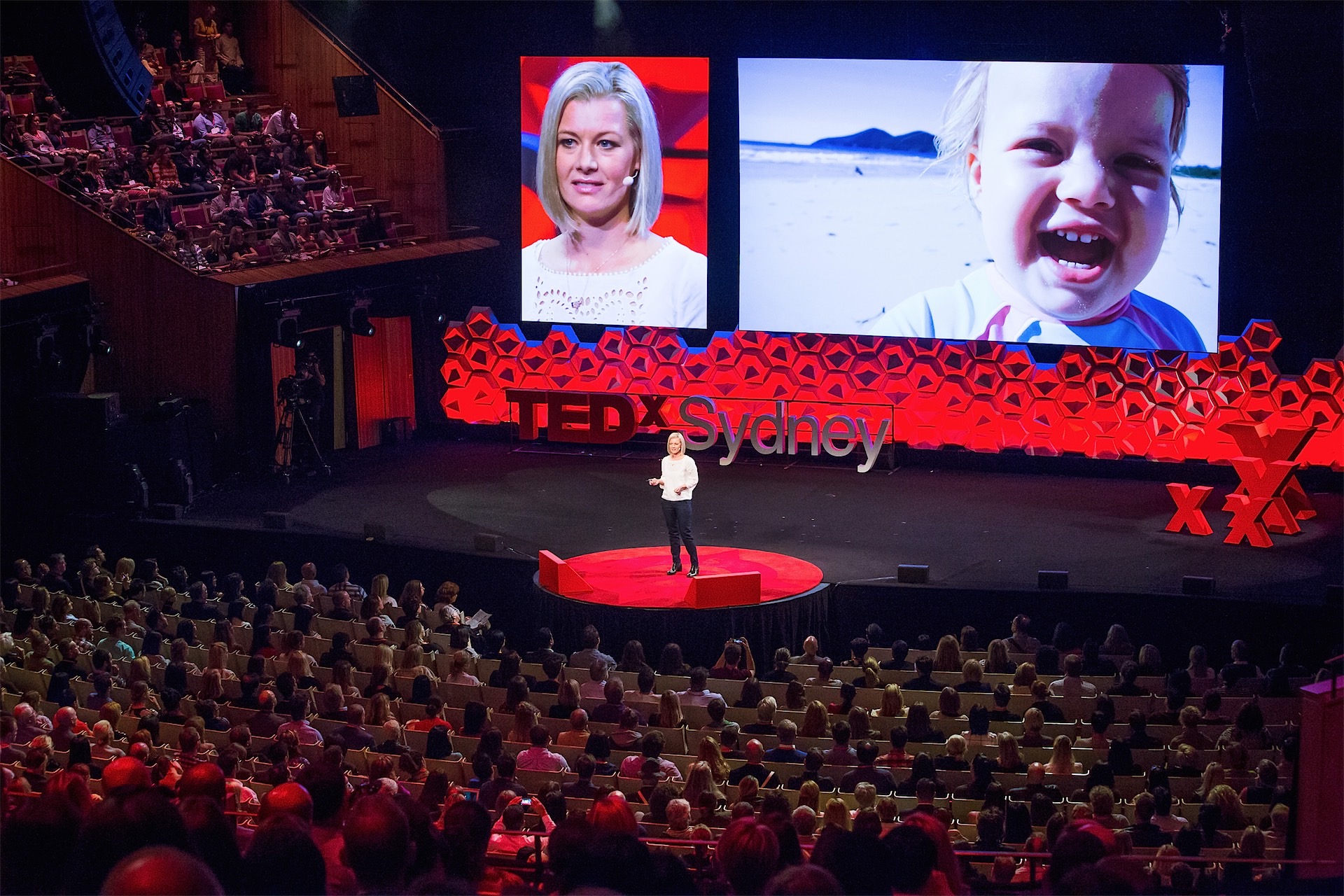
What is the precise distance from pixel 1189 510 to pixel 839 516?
3141mm

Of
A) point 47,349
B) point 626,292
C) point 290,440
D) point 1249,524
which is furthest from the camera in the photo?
point 626,292

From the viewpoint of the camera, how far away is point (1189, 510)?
13852 mm

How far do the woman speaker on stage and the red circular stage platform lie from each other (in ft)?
1.09

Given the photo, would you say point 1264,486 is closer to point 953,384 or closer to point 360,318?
point 953,384

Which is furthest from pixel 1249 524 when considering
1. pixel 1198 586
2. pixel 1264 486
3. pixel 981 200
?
pixel 981 200

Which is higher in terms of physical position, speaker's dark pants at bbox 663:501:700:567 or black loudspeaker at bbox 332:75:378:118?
black loudspeaker at bbox 332:75:378:118

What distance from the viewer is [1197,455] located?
15.8 meters

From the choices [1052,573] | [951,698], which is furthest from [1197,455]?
[951,698]

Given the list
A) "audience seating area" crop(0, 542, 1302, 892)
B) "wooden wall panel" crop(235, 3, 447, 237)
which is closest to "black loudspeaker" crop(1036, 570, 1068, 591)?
"audience seating area" crop(0, 542, 1302, 892)

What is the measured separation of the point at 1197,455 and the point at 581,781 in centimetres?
1021

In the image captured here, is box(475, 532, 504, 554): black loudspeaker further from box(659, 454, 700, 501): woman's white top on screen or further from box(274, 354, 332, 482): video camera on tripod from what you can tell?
box(274, 354, 332, 482): video camera on tripod

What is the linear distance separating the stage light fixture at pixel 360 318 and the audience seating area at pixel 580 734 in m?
6.01

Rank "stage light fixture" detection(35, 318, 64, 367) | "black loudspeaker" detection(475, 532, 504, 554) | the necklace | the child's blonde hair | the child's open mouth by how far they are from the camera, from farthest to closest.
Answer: the necklace < the child's blonde hair < the child's open mouth < "stage light fixture" detection(35, 318, 64, 367) < "black loudspeaker" detection(475, 532, 504, 554)

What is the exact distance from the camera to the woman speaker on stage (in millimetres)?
11570
